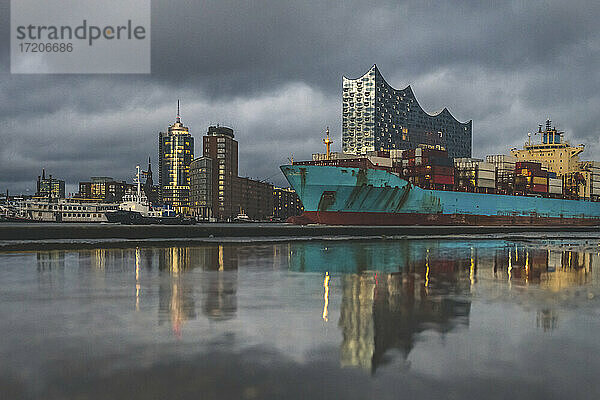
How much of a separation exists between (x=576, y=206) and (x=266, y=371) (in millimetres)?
87526

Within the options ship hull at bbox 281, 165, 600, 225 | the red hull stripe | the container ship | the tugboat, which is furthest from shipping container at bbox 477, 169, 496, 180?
the tugboat

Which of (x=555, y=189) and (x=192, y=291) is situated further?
(x=555, y=189)

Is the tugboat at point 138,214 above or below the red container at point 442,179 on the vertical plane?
below

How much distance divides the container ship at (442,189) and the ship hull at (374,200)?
12 cm

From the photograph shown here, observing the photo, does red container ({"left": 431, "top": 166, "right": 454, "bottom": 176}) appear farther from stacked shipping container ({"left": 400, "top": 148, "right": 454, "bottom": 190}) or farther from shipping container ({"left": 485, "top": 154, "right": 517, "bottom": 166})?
shipping container ({"left": 485, "top": 154, "right": 517, "bottom": 166})

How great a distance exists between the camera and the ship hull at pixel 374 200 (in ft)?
170

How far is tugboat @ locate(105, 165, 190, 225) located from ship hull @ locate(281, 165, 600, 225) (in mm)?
24131

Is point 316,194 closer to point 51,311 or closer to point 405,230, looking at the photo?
point 405,230

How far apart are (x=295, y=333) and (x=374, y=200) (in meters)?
46.9

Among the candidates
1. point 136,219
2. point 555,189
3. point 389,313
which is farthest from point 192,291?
point 555,189

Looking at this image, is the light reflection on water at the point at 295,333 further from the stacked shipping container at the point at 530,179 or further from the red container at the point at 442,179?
the stacked shipping container at the point at 530,179

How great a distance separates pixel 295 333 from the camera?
7.56 m

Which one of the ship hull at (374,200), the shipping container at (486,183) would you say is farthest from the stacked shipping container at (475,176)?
the ship hull at (374,200)

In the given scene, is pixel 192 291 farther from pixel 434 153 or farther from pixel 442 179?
pixel 434 153
